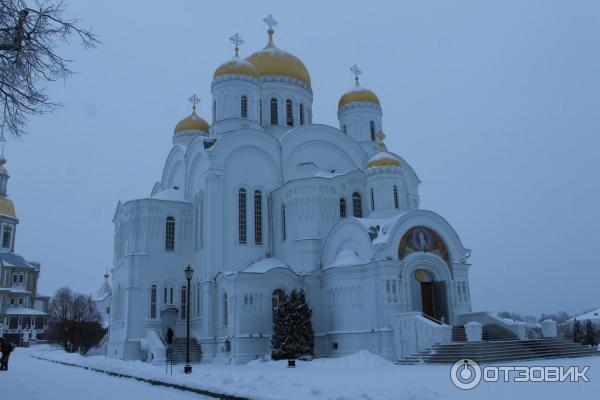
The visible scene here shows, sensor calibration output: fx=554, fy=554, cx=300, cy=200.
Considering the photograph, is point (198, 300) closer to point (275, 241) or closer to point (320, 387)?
point (275, 241)

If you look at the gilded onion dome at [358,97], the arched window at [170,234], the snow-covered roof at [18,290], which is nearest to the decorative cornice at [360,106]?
the gilded onion dome at [358,97]

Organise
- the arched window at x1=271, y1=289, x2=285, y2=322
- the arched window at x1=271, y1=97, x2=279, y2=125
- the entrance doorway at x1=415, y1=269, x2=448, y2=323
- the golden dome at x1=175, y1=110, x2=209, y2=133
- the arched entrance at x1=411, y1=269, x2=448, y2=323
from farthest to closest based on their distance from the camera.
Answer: the golden dome at x1=175, y1=110, x2=209, y2=133, the arched window at x1=271, y1=97, x2=279, y2=125, the arched window at x1=271, y1=289, x2=285, y2=322, the entrance doorway at x1=415, y1=269, x2=448, y2=323, the arched entrance at x1=411, y1=269, x2=448, y2=323

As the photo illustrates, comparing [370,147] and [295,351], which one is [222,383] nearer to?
[295,351]

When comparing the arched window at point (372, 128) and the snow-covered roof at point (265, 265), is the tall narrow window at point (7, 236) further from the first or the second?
the snow-covered roof at point (265, 265)

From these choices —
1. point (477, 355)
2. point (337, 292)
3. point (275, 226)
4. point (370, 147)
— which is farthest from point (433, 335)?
point (370, 147)

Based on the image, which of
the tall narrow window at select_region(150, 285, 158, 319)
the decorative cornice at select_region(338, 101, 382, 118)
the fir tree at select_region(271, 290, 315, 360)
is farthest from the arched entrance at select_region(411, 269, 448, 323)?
the decorative cornice at select_region(338, 101, 382, 118)

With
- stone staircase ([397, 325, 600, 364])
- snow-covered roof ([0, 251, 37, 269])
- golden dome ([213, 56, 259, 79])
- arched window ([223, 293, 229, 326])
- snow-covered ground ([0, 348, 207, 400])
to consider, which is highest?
golden dome ([213, 56, 259, 79])

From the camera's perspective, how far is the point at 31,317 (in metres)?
63.7

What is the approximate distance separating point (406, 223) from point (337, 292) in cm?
417

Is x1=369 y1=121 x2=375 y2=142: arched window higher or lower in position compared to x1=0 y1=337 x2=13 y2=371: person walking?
higher

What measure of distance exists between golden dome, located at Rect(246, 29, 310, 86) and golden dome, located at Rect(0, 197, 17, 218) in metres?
48.0

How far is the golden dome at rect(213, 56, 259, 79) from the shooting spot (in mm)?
30984

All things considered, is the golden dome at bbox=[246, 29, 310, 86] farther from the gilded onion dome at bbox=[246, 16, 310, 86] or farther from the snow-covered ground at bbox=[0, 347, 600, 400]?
the snow-covered ground at bbox=[0, 347, 600, 400]

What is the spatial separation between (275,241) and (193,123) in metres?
12.4
